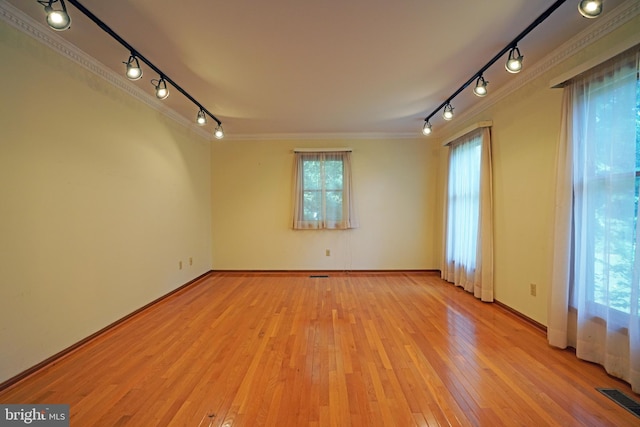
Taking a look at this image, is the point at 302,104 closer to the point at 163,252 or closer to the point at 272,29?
the point at 272,29

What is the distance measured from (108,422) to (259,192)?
381cm

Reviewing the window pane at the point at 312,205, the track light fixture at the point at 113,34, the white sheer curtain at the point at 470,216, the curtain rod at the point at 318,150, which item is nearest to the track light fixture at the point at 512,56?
the white sheer curtain at the point at 470,216

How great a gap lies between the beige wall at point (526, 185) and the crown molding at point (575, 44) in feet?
0.13

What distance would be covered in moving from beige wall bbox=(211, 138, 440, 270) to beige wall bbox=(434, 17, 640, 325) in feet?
5.46

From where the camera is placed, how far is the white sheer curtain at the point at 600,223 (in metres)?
1.75

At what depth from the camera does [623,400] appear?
1596mm

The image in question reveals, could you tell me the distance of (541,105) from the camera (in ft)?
8.30

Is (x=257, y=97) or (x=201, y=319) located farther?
(x=257, y=97)

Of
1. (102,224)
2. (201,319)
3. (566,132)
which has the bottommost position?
(201,319)

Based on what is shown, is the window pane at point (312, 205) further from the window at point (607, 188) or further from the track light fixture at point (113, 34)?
the window at point (607, 188)

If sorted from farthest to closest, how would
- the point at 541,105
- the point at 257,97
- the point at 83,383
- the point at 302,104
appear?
the point at 302,104 < the point at 257,97 < the point at 541,105 < the point at 83,383

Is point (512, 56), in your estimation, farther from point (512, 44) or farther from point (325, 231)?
point (325, 231)

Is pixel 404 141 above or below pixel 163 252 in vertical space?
above

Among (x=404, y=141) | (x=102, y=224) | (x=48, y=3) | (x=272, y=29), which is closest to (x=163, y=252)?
(x=102, y=224)
